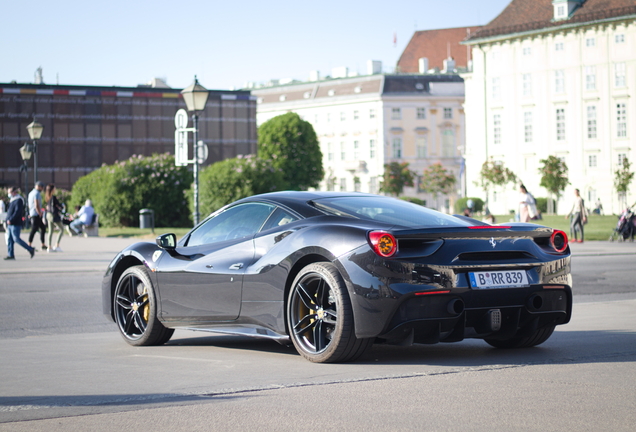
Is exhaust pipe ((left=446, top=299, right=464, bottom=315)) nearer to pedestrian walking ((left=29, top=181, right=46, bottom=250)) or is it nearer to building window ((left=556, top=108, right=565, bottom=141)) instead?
pedestrian walking ((left=29, top=181, right=46, bottom=250))

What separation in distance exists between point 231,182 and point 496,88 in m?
53.5

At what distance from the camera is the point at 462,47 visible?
131250 millimetres

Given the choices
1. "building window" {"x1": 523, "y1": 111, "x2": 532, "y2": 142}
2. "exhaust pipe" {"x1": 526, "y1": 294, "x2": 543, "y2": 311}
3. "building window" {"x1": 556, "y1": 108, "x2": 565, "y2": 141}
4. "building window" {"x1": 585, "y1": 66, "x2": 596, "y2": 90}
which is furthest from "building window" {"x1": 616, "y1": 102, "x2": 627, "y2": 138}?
"exhaust pipe" {"x1": 526, "y1": 294, "x2": 543, "y2": 311}

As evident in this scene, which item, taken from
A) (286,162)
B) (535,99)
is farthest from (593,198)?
(286,162)

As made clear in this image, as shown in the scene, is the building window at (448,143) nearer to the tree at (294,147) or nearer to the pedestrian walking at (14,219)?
the tree at (294,147)

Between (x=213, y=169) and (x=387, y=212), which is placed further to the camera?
(x=213, y=169)

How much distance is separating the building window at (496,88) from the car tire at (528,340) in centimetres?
8318

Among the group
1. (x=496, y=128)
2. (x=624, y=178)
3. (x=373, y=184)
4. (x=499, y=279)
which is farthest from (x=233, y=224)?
(x=373, y=184)

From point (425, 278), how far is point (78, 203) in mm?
41130

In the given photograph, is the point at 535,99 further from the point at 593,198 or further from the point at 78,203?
the point at 78,203

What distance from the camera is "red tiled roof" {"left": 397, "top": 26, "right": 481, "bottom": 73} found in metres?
130

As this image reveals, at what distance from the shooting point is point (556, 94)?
83.8 metres

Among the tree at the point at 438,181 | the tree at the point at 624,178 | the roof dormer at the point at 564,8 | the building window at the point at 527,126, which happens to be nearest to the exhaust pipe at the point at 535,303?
the tree at the point at 624,178

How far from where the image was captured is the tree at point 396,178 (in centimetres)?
11112
